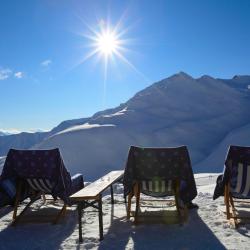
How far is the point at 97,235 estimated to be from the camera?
534 centimetres

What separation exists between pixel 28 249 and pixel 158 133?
7054cm

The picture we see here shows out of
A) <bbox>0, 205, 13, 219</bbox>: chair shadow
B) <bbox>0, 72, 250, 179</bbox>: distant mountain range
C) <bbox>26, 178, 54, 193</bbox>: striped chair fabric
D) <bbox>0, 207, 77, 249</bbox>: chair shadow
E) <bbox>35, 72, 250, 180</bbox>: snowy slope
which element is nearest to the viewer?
<bbox>0, 207, 77, 249</bbox>: chair shadow

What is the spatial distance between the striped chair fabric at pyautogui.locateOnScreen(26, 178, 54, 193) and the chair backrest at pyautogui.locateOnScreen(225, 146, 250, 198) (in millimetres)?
2918

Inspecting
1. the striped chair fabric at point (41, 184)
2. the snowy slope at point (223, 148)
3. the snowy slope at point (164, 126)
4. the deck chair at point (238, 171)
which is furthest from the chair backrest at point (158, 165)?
the snowy slope at point (223, 148)

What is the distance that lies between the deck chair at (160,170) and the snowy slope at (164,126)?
54.7 metres

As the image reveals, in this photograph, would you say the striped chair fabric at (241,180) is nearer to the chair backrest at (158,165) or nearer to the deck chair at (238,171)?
the deck chair at (238,171)

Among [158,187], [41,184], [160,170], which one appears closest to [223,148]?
[158,187]

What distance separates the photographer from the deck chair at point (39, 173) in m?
6.04

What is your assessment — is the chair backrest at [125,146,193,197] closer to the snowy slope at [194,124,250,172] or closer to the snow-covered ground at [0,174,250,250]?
the snow-covered ground at [0,174,250,250]

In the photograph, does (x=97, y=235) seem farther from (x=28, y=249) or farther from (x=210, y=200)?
(x=210, y=200)

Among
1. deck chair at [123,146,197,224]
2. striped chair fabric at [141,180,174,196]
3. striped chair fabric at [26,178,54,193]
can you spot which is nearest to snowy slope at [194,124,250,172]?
striped chair fabric at [141,180,174,196]

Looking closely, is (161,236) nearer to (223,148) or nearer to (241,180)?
(241,180)

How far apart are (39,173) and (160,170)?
1.99 meters

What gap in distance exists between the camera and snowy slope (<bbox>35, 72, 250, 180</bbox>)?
66125 mm
